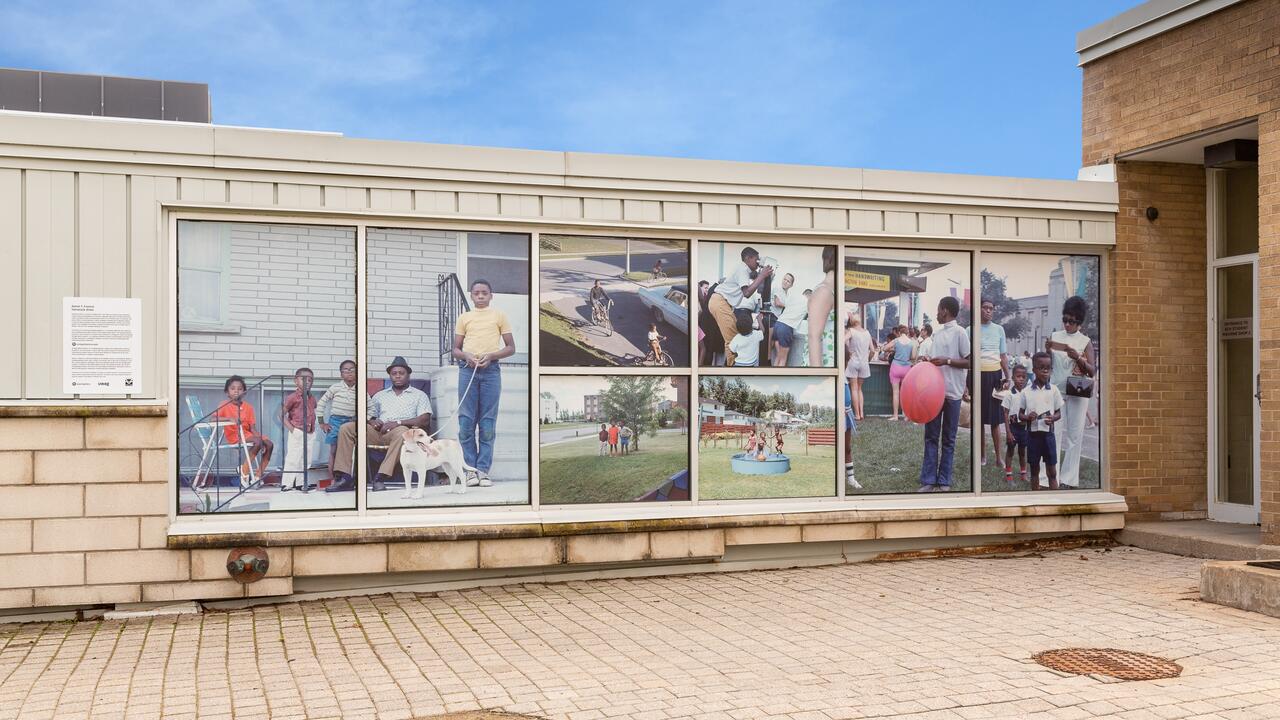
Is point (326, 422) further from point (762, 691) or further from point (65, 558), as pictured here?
point (762, 691)

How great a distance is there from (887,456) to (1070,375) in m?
1.90

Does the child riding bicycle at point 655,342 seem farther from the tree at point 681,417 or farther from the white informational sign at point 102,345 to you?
the white informational sign at point 102,345

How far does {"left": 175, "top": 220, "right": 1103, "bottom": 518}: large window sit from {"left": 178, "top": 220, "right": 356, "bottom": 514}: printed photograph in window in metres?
0.01

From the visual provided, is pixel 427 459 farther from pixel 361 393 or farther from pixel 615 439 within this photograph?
pixel 615 439

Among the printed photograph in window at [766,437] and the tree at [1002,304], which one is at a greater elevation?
the tree at [1002,304]

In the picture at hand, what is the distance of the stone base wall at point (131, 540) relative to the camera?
7016 mm

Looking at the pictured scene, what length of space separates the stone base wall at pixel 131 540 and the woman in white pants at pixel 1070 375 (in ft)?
13.9

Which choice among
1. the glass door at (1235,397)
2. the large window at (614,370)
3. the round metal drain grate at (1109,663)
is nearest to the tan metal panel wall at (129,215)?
the large window at (614,370)

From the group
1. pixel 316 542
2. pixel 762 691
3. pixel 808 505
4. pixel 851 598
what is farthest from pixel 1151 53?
pixel 316 542

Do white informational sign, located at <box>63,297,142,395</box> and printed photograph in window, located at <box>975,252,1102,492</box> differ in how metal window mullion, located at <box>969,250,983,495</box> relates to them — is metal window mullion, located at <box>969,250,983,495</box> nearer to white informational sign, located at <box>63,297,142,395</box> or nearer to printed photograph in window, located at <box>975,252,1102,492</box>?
printed photograph in window, located at <box>975,252,1102,492</box>

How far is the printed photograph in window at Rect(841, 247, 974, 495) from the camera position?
29.0ft

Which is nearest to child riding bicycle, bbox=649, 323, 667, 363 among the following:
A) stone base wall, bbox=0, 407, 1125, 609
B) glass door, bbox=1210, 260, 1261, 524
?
stone base wall, bbox=0, 407, 1125, 609

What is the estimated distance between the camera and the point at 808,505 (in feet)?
28.3

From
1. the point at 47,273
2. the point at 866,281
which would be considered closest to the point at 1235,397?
the point at 866,281
